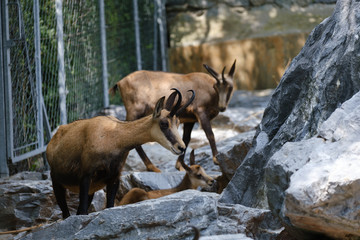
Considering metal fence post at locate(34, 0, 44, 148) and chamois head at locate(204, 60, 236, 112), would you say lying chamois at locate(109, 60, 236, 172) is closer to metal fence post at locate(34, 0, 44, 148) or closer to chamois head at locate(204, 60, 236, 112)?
chamois head at locate(204, 60, 236, 112)

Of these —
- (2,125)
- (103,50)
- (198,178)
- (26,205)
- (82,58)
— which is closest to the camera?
(26,205)

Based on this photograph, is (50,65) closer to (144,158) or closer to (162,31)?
(144,158)

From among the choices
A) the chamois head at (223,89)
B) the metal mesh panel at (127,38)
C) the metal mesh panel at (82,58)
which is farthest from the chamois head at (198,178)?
the metal mesh panel at (127,38)

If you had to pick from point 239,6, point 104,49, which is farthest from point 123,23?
point 239,6

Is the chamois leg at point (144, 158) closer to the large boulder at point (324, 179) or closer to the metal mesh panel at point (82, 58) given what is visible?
the metal mesh panel at point (82, 58)

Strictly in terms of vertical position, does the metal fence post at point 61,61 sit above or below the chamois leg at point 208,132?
above

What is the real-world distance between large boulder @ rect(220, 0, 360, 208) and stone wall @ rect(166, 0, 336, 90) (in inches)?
316

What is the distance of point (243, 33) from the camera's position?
44.1 feet

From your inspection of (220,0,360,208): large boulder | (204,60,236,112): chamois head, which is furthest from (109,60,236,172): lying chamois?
(220,0,360,208): large boulder

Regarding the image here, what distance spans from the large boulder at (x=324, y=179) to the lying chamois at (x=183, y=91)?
462 cm

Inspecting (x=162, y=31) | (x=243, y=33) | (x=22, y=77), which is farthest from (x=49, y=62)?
(x=243, y=33)

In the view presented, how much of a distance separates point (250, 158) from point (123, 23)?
759 centimetres

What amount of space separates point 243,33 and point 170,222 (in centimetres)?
995

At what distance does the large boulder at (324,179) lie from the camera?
3.12m
